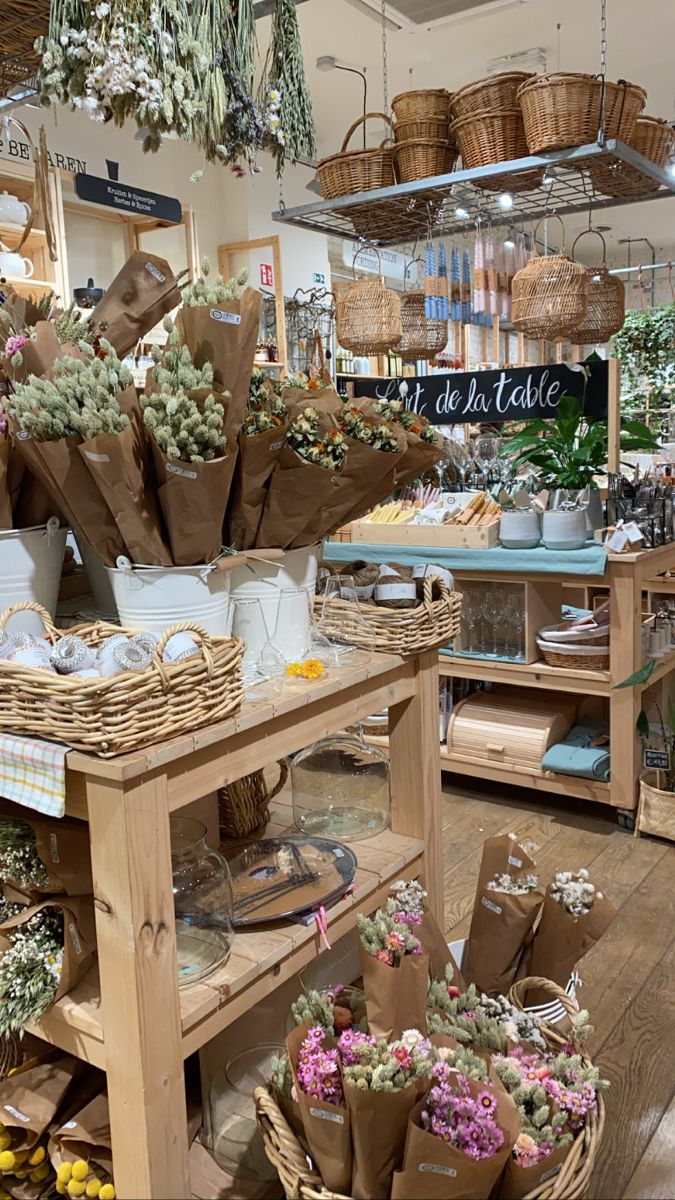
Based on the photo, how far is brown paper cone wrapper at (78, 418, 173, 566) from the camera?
1.28 metres

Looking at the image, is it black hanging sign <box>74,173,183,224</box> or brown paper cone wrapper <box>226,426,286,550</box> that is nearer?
brown paper cone wrapper <box>226,426,286,550</box>

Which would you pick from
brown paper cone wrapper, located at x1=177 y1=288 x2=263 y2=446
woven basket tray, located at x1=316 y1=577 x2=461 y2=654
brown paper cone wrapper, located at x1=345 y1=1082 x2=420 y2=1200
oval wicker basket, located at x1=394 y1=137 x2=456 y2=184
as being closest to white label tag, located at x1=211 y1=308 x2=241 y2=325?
brown paper cone wrapper, located at x1=177 y1=288 x2=263 y2=446

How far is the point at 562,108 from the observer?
123 inches

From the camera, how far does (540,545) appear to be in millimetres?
3369

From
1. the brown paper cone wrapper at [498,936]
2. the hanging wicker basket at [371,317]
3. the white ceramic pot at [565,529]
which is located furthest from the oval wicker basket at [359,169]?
the brown paper cone wrapper at [498,936]

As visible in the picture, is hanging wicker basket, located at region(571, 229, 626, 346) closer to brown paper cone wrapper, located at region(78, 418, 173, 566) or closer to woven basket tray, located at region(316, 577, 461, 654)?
woven basket tray, located at region(316, 577, 461, 654)

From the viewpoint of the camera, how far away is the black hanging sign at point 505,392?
3398 millimetres

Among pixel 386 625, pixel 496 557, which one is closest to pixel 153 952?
pixel 386 625

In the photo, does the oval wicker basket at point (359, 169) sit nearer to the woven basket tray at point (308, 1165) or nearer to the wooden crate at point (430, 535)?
the wooden crate at point (430, 535)

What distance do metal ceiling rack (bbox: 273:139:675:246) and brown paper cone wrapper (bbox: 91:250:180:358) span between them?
217 centimetres

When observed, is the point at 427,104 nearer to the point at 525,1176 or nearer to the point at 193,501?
the point at 193,501

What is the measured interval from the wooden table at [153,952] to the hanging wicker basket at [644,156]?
2.82 metres

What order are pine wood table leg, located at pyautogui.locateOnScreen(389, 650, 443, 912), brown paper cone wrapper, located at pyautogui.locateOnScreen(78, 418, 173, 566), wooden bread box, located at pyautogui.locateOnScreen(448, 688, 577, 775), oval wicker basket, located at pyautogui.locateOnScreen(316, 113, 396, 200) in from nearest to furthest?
brown paper cone wrapper, located at pyautogui.locateOnScreen(78, 418, 173, 566) < pine wood table leg, located at pyautogui.locateOnScreen(389, 650, 443, 912) < wooden bread box, located at pyautogui.locateOnScreen(448, 688, 577, 775) < oval wicker basket, located at pyautogui.locateOnScreen(316, 113, 396, 200)

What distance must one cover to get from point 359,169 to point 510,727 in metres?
2.34
